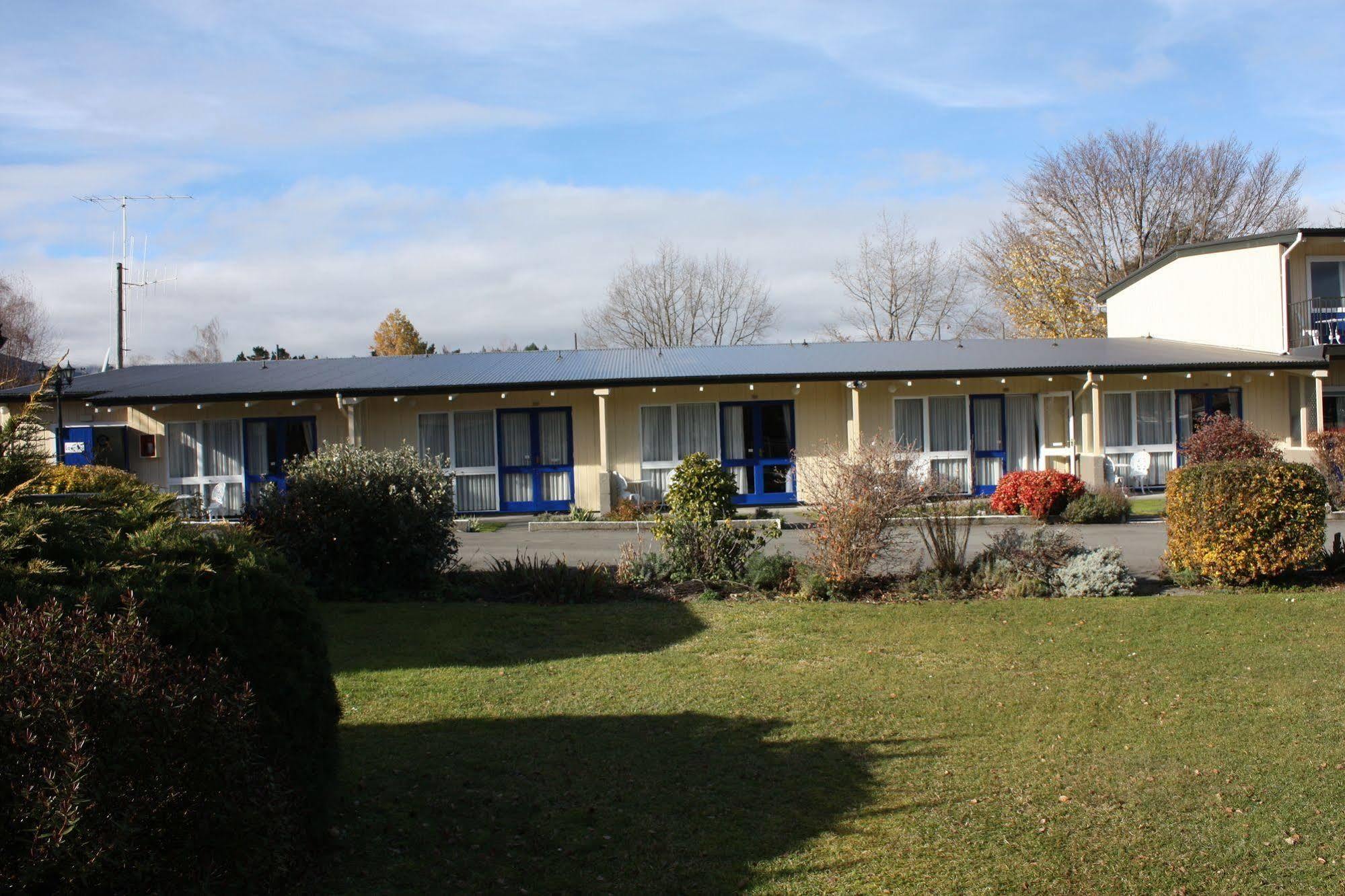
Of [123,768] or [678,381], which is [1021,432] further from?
[123,768]

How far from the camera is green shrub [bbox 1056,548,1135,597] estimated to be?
1059 cm

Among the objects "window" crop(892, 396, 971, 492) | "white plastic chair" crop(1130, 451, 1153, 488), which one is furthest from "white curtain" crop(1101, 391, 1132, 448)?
"window" crop(892, 396, 971, 492)

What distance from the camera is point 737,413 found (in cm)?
2320

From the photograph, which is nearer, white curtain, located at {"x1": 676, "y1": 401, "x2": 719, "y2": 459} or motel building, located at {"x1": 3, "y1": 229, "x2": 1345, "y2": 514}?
motel building, located at {"x1": 3, "y1": 229, "x2": 1345, "y2": 514}

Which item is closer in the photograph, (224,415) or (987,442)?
(224,415)

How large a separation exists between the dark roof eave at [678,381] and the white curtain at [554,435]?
942 millimetres

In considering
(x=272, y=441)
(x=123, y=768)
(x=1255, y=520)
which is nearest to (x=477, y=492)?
(x=272, y=441)

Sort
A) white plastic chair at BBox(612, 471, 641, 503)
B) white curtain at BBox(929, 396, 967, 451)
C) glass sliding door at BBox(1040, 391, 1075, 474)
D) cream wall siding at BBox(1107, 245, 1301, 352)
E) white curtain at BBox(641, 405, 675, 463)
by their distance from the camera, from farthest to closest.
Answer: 1. cream wall siding at BBox(1107, 245, 1301, 352)
2. white curtain at BBox(929, 396, 967, 451)
3. glass sliding door at BBox(1040, 391, 1075, 474)
4. white curtain at BBox(641, 405, 675, 463)
5. white plastic chair at BBox(612, 471, 641, 503)

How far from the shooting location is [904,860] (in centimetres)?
445

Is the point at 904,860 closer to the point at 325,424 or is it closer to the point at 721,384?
the point at 721,384

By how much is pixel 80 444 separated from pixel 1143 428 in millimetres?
23861

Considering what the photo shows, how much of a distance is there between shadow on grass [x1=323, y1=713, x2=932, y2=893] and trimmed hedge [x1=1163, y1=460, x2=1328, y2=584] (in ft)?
21.0

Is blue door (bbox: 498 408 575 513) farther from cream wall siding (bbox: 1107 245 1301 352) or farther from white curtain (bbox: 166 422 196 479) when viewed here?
cream wall siding (bbox: 1107 245 1301 352)

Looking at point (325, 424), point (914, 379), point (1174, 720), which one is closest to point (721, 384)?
point (914, 379)
